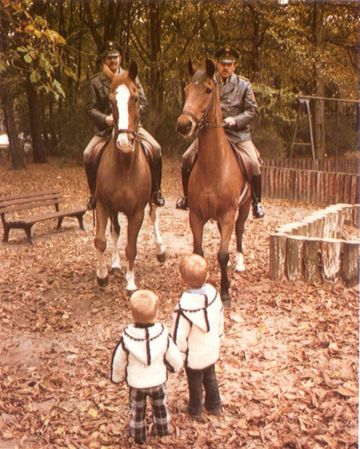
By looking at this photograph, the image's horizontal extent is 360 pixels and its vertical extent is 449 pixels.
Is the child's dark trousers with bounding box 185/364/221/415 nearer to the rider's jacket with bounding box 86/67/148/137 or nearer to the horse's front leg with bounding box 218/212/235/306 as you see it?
the horse's front leg with bounding box 218/212/235/306

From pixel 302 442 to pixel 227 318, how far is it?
247 cm

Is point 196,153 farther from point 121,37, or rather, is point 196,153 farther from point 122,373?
point 121,37

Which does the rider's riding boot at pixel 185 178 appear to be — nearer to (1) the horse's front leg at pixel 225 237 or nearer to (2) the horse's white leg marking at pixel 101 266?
(1) the horse's front leg at pixel 225 237

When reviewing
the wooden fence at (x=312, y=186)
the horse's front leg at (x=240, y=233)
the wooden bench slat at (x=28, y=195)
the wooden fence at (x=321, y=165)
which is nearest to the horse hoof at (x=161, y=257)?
the horse's front leg at (x=240, y=233)

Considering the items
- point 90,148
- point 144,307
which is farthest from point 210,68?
point 144,307

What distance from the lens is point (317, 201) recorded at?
48.5 feet

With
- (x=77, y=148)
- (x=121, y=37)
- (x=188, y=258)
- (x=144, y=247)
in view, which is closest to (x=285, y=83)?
(x=121, y=37)

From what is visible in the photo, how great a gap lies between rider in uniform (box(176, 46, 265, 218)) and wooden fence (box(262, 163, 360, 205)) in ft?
22.4

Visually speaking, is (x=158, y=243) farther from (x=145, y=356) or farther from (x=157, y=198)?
(x=145, y=356)

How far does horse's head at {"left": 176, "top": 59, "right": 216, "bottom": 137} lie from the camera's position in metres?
5.57

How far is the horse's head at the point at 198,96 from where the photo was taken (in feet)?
18.3

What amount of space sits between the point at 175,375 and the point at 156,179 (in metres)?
3.25

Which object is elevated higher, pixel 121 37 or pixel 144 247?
pixel 121 37

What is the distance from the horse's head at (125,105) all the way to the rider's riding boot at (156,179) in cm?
152
